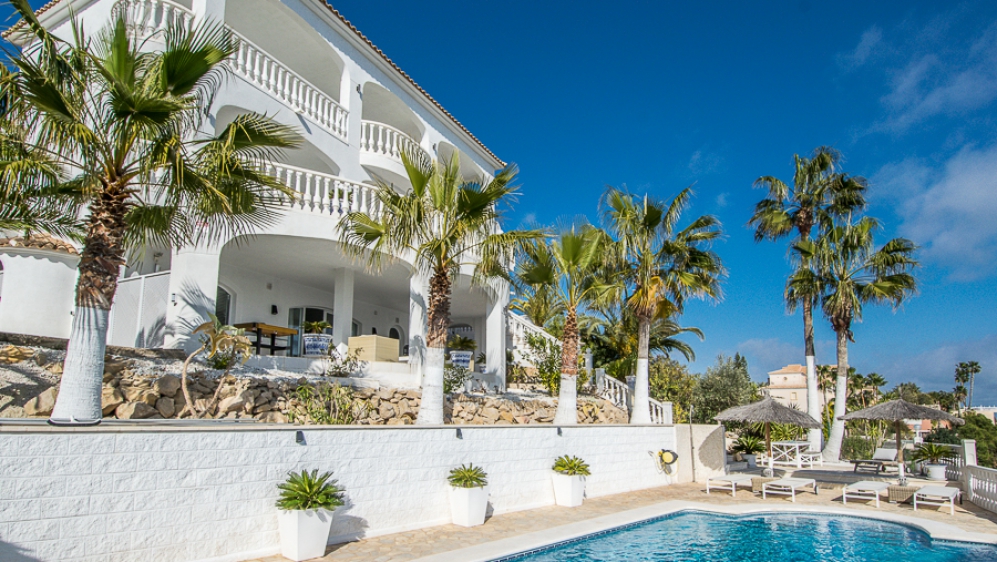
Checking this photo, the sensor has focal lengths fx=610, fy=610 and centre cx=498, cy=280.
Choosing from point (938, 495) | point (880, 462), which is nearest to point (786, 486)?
point (938, 495)

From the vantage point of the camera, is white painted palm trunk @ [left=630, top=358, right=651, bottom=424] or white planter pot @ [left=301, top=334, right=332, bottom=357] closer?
white planter pot @ [left=301, top=334, right=332, bottom=357]

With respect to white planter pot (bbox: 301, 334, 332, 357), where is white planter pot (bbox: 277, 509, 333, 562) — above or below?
below

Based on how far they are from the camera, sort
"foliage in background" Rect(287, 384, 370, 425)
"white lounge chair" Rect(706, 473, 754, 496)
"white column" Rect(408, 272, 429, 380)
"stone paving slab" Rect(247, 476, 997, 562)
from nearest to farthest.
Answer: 1. "stone paving slab" Rect(247, 476, 997, 562)
2. "foliage in background" Rect(287, 384, 370, 425)
3. "white lounge chair" Rect(706, 473, 754, 496)
4. "white column" Rect(408, 272, 429, 380)

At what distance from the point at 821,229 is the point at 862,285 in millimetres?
2653

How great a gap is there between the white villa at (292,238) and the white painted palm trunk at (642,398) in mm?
A: 3896

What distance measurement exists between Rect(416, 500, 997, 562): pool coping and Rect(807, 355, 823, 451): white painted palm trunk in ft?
34.0

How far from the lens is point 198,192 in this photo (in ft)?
27.7

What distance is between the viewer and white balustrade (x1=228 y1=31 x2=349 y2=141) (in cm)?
1483

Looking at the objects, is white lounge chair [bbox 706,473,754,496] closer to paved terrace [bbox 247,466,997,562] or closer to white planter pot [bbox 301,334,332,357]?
paved terrace [bbox 247,466,997,562]

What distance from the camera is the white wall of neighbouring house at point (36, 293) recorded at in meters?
12.1

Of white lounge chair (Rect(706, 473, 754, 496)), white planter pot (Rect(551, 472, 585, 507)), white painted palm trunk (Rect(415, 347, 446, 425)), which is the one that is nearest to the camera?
white painted palm trunk (Rect(415, 347, 446, 425))

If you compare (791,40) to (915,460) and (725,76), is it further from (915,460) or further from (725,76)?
(915,460)

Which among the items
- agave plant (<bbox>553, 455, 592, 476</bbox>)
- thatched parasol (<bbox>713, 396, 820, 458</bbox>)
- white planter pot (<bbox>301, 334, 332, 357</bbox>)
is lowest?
agave plant (<bbox>553, 455, 592, 476</bbox>)

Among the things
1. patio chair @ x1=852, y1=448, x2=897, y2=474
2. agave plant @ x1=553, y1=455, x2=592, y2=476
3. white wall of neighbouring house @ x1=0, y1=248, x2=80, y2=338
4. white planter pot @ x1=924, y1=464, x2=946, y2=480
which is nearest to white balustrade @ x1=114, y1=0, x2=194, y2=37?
white wall of neighbouring house @ x1=0, y1=248, x2=80, y2=338
